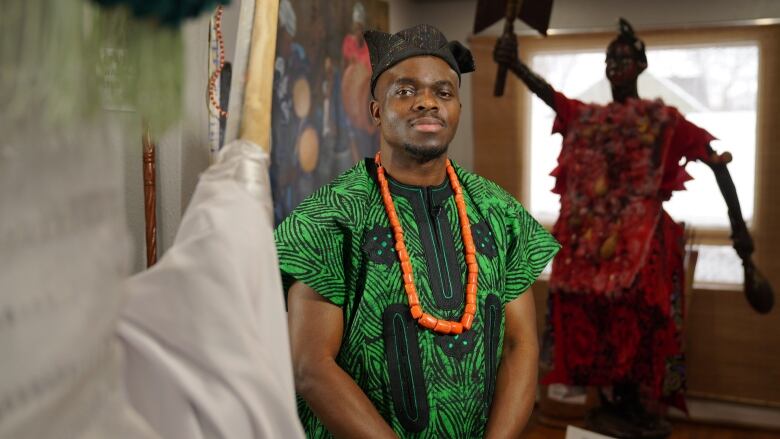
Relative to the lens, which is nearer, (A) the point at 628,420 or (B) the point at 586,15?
(A) the point at 628,420

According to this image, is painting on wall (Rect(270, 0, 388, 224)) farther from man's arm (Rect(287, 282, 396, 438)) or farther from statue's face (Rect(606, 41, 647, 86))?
man's arm (Rect(287, 282, 396, 438))

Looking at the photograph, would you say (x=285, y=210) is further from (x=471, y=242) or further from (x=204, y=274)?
(x=204, y=274)

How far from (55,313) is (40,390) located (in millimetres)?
43

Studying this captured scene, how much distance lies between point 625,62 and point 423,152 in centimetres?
197

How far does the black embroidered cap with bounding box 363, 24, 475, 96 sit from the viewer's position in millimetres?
1516

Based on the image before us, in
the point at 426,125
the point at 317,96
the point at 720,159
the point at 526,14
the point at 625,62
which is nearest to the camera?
the point at 426,125

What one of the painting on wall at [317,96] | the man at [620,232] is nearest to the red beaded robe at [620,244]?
the man at [620,232]

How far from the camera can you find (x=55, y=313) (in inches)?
17.0

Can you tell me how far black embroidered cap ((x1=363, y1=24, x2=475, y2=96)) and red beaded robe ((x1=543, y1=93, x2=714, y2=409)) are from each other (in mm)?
1657

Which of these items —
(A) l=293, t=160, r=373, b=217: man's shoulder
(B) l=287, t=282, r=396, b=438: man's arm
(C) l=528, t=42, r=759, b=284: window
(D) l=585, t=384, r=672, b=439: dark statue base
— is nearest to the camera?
(B) l=287, t=282, r=396, b=438: man's arm

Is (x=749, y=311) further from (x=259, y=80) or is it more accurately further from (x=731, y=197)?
(x=259, y=80)

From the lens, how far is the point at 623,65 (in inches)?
125

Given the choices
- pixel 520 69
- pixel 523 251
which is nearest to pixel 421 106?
pixel 523 251

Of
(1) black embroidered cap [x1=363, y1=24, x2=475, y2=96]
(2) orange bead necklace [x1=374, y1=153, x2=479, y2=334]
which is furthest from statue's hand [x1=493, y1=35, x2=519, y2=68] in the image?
(2) orange bead necklace [x1=374, y1=153, x2=479, y2=334]
